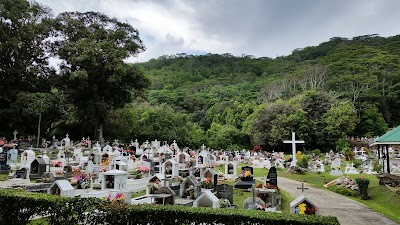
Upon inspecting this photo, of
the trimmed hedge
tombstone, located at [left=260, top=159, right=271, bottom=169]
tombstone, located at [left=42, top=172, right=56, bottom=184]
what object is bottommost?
tombstone, located at [left=260, top=159, right=271, bottom=169]

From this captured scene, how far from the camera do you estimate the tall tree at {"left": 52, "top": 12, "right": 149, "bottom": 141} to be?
113 feet

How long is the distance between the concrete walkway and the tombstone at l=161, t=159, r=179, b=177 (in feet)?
19.4

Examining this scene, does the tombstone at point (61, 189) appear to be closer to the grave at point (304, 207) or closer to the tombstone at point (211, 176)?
the tombstone at point (211, 176)

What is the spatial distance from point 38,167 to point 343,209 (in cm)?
1464

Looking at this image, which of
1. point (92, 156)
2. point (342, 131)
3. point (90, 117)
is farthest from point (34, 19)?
point (342, 131)

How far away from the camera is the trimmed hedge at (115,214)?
24.0 feet

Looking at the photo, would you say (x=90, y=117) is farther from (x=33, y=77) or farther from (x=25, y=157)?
(x=25, y=157)

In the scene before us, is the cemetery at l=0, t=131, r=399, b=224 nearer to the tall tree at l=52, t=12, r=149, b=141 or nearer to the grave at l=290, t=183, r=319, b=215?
the grave at l=290, t=183, r=319, b=215

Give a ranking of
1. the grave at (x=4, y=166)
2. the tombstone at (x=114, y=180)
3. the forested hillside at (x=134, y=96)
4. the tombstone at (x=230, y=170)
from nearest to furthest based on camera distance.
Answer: the tombstone at (x=114, y=180)
the grave at (x=4, y=166)
the tombstone at (x=230, y=170)
the forested hillside at (x=134, y=96)

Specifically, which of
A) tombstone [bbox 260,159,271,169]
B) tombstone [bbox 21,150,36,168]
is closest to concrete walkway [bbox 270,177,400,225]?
tombstone [bbox 260,159,271,169]

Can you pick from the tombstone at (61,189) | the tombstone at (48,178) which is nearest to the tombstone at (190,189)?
the tombstone at (61,189)

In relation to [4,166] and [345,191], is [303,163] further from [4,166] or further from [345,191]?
[4,166]

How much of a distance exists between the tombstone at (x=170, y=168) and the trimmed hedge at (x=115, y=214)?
995cm

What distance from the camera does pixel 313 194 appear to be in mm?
15375
